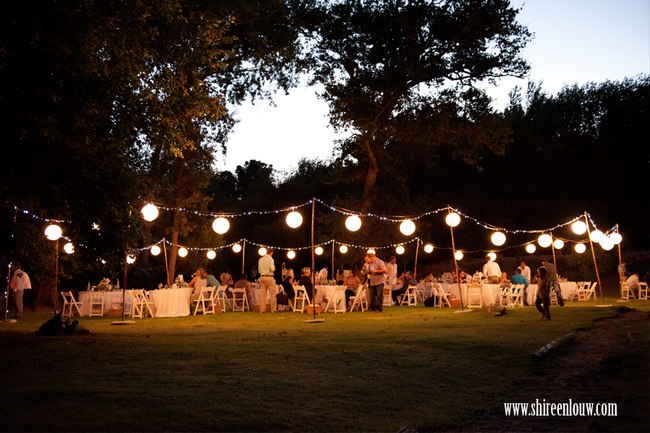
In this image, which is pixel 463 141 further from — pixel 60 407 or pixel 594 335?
pixel 60 407

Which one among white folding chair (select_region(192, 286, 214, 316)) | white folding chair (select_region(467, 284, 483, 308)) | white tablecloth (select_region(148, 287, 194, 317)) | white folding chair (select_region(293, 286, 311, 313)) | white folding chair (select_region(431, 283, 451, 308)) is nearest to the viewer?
white tablecloth (select_region(148, 287, 194, 317))

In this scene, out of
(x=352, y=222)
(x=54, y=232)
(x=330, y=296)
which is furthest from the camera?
(x=330, y=296)

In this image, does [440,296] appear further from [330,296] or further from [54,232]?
[54,232]

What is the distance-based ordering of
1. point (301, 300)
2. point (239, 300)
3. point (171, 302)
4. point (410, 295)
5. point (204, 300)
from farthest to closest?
point (410, 295) → point (239, 300) → point (301, 300) → point (204, 300) → point (171, 302)

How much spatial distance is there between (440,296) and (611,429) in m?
15.6

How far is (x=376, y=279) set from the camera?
18875 millimetres

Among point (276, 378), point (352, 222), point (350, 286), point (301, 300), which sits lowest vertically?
point (276, 378)

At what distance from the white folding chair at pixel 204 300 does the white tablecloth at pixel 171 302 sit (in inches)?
13.8

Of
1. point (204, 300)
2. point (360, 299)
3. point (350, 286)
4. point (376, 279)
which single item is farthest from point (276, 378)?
point (350, 286)

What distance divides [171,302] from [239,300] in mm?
3416

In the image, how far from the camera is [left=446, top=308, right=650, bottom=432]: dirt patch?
5.69 meters

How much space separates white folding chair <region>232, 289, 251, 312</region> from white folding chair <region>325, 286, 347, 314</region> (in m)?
2.82

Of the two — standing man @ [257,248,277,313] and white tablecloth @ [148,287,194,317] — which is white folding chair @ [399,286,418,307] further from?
white tablecloth @ [148,287,194,317]

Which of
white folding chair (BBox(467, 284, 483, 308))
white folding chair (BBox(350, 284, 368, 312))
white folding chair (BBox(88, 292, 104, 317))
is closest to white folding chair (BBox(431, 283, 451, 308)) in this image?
white folding chair (BBox(467, 284, 483, 308))
